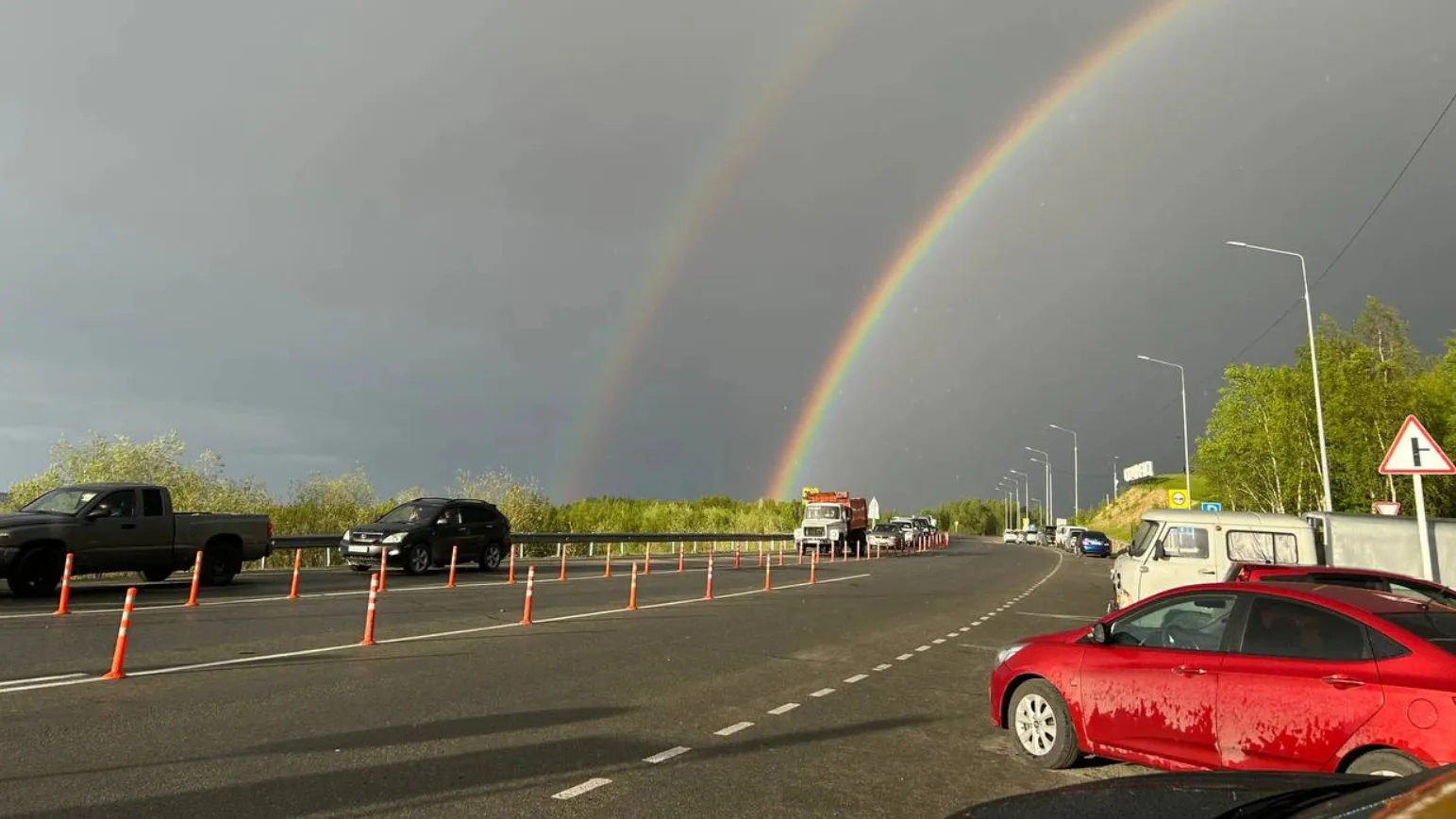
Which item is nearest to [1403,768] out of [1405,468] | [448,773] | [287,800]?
[448,773]

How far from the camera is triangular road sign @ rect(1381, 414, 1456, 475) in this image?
1157 cm

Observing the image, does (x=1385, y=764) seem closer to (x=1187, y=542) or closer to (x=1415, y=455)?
(x=1415, y=455)

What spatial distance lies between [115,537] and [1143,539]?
18044mm

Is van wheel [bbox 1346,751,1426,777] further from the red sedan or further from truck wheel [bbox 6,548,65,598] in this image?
truck wheel [bbox 6,548,65,598]

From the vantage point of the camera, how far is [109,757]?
5.93 meters

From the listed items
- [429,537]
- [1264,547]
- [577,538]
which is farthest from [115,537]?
[577,538]

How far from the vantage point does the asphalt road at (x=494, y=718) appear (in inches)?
212

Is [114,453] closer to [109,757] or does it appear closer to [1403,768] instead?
[109,757]

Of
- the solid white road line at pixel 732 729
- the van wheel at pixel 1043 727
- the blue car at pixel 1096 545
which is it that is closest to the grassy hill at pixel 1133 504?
the blue car at pixel 1096 545

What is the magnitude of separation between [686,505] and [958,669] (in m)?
61.2

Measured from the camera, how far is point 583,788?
5562 millimetres

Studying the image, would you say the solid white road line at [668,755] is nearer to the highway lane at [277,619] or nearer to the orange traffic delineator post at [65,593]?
the highway lane at [277,619]

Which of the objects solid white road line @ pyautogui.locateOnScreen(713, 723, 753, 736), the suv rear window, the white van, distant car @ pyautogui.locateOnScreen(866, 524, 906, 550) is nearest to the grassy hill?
distant car @ pyautogui.locateOnScreen(866, 524, 906, 550)

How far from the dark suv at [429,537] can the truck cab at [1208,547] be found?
1642 centimetres
